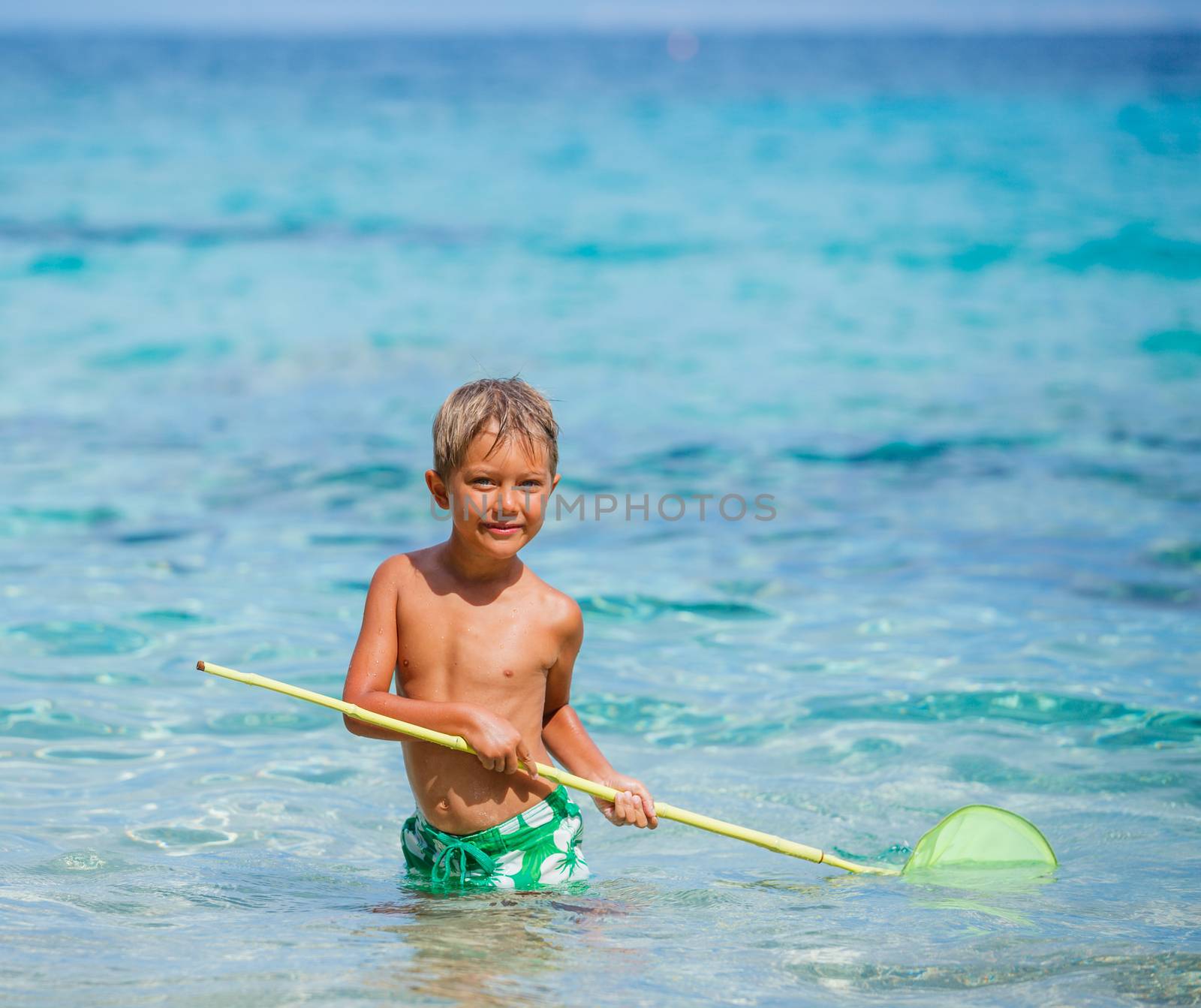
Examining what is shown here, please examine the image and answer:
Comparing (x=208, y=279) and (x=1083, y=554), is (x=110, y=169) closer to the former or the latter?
(x=208, y=279)

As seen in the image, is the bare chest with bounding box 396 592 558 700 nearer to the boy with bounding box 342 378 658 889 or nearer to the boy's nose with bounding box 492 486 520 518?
the boy with bounding box 342 378 658 889

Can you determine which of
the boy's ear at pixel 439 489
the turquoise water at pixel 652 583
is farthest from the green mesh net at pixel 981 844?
the boy's ear at pixel 439 489

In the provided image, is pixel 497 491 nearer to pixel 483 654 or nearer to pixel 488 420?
pixel 488 420

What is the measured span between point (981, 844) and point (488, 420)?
180cm

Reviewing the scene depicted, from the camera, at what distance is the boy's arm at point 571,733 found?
335cm

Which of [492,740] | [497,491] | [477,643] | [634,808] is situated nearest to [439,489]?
[497,491]

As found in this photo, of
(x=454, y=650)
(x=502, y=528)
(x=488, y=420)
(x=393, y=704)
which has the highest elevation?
(x=488, y=420)

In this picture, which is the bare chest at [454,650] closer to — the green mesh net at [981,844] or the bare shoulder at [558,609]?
the bare shoulder at [558,609]

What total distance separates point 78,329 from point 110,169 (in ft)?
47.3

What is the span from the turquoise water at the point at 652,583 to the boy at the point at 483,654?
0.15 m

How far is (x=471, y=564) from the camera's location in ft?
11.2

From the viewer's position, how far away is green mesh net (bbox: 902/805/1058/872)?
3.78 metres

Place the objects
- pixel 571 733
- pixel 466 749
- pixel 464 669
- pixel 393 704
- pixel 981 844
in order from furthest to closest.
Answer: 1. pixel 981 844
2. pixel 571 733
3. pixel 464 669
4. pixel 393 704
5. pixel 466 749

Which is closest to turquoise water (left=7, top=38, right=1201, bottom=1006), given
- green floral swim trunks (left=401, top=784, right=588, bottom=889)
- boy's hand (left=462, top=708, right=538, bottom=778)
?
green floral swim trunks (left=401, top=784, right=588, bottom=889)
